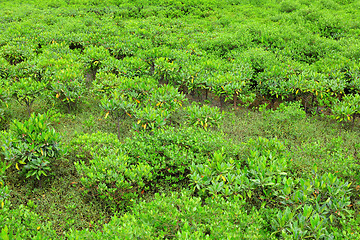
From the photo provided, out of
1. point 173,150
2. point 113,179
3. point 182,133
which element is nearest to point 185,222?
point 113,179

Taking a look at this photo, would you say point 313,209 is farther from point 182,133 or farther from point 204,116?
point 204,116

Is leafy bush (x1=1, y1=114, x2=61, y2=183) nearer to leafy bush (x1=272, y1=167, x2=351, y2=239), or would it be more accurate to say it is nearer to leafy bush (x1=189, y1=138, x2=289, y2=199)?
leafy bush (x1=189, y1=138, x2=289, y2=199)

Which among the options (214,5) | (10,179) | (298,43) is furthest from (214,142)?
(214,5)

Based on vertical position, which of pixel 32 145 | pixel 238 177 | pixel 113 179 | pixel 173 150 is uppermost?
pixel 32 145

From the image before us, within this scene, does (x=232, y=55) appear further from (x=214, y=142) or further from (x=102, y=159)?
(x=102, y=159)

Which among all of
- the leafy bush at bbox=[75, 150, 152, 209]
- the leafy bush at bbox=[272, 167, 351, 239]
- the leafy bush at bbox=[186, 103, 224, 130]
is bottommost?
the leafy bush at bbox=[75, 150, 152, 209]

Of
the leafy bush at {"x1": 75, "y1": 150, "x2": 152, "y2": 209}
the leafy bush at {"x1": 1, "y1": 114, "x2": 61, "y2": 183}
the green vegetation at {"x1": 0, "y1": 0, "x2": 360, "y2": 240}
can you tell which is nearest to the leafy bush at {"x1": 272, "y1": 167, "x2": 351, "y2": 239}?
the green vegetation at {"x1": 0, "y1": 0, "x2": 360, "y2": 240}

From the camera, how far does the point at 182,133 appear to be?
18.1 ft

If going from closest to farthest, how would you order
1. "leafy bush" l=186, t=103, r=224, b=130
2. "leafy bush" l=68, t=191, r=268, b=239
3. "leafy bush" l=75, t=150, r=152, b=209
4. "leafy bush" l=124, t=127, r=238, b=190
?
"leafy bush" l=68, t=191, r=268, b=239 → "leafy bush" l=75, t=150, r=152, b=209 → "leafy bush" l=124, t=127, r=238, b=190 → "leafy bush" l=186, t=103, r=224, b=130

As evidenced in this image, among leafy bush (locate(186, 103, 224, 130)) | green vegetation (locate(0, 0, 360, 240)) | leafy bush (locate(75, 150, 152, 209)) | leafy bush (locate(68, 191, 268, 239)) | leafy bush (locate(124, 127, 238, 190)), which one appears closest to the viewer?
leafy bush (locate(68, 191, 268, 239))

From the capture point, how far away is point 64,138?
19.6ft

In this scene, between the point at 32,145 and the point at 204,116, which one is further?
the point at 204,116

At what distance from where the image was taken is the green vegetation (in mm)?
3764

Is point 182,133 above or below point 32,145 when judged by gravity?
below
